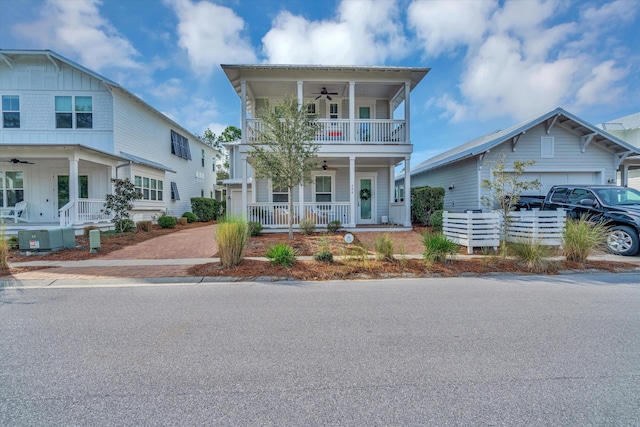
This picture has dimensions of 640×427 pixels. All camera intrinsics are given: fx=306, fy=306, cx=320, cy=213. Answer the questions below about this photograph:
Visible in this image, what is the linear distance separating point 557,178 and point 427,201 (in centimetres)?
624

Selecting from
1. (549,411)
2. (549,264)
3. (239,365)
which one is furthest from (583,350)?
(549,264)

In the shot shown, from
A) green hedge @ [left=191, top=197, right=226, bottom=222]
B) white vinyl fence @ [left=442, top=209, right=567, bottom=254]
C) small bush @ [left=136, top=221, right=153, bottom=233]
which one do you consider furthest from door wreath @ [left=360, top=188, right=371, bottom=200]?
green hedge @ [left=191, top=197, right=226, bottom=222]

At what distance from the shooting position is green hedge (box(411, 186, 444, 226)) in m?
14.5

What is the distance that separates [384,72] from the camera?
13250 mm

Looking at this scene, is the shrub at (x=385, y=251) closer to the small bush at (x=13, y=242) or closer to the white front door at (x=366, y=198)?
the white front door at (x=366, y=198)

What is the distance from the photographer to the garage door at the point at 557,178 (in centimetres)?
1443

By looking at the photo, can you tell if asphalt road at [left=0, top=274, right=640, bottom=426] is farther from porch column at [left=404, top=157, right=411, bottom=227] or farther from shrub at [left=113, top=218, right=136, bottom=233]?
shrub at [left=113, top=218, right=136, bottom=233]

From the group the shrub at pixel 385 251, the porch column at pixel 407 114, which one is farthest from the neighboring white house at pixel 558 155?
the shrub at pixel 385 251

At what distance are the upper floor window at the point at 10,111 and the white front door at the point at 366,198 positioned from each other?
17.0 meters

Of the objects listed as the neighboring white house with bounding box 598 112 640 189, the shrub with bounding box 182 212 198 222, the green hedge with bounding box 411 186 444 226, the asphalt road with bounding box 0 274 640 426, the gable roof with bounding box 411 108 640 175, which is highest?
the neighboring white house with bounding box 598 112 640 189

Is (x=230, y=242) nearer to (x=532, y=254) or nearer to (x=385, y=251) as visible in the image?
(x=385, y=251)

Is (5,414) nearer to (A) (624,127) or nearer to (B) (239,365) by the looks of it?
(B) (239,365)

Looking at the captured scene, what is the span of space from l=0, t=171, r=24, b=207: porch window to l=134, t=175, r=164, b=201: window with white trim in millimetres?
4774

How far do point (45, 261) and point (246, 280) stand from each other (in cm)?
654
